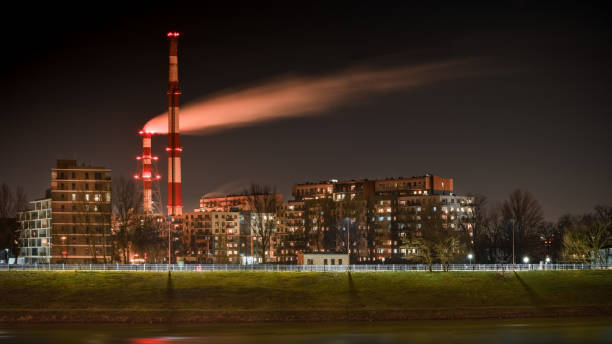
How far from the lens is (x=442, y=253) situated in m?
99.2

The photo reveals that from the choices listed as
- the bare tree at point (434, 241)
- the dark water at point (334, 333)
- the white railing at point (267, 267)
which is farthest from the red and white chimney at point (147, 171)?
the dark water at point (334, 333)

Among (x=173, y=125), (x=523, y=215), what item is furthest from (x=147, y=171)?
(x=523, y=215)

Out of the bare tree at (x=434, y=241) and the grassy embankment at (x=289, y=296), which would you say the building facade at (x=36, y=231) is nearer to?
the bare tree at (x=434, y=241)

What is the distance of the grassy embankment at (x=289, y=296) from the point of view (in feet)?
237

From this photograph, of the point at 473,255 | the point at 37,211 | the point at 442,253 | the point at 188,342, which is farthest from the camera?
the point at 37,211

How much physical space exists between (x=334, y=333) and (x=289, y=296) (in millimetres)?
15604

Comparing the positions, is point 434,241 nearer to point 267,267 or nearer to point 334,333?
point 267,267

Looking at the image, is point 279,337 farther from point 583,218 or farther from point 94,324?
point 583,218

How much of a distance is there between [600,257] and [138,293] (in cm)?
6369

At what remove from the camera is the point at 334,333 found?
206 ft

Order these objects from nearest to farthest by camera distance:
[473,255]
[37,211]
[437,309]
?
[437,309], [473,255], [37,211]

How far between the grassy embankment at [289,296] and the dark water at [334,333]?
3469mm

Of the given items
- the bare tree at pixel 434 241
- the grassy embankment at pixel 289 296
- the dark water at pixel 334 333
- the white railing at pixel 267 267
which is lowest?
the dark water at pixel 334 333

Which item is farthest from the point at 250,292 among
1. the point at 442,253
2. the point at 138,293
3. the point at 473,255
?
the point at 473,255
